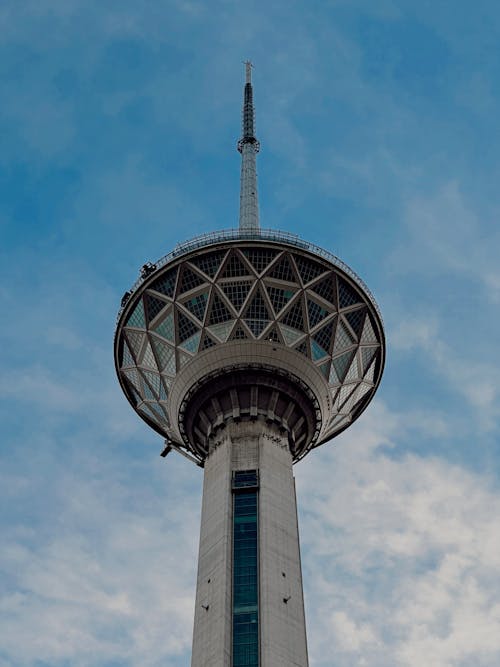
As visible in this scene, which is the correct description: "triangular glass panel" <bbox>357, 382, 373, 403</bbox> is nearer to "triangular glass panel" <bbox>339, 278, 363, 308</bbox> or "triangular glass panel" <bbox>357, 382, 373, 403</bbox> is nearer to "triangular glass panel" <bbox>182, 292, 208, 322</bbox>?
"triangular glass panel" <bbox>339, 278, 363, 308</bbox>

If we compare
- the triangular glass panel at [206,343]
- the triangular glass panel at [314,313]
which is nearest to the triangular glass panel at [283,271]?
the triangular glass panel at [314,313]

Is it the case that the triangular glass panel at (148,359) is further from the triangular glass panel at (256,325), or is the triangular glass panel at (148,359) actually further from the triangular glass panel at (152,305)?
the triangular glass panel at (256,325)

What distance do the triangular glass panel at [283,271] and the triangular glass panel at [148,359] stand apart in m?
12.5

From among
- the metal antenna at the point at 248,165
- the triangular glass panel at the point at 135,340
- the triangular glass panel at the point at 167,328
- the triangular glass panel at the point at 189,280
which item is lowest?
the triangular glass panel at the point at 167,328

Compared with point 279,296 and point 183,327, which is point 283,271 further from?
point 183,327

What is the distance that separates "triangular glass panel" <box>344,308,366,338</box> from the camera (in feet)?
251

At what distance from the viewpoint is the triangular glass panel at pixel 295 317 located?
74250mm

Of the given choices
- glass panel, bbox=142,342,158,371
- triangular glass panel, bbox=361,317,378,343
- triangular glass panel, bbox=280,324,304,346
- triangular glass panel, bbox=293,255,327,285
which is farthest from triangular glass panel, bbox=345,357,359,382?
glass panel, bbox=142,342,158,371

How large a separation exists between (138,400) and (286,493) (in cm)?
1974

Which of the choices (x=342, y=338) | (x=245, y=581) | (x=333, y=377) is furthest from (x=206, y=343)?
(x=245, y=581)

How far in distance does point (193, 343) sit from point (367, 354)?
16.2 metres

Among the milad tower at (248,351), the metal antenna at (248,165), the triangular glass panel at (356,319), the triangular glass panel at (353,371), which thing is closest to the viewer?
the milad tower at (248,351)

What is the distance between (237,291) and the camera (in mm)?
74250

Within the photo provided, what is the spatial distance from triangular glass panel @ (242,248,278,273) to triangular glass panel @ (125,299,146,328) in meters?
10.3
